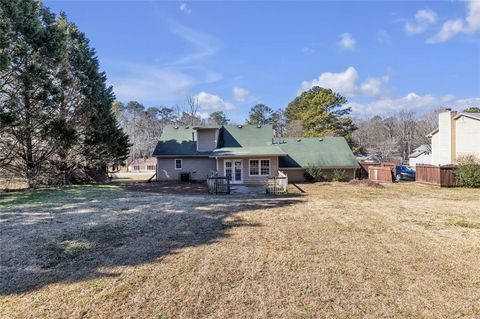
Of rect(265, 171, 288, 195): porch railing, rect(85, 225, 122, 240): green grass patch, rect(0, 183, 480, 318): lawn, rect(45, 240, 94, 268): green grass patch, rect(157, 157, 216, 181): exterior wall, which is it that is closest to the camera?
rect(0, 183, 480, 318): lawn

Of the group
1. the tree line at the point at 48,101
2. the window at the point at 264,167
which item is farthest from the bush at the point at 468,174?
the tree line at the point at 48,101

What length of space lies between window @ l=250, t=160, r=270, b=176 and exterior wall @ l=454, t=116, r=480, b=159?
15338mm

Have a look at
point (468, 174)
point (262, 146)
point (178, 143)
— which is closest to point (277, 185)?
point (262, 146)

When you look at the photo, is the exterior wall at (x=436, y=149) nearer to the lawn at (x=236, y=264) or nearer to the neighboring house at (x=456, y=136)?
the neighboring house at (x=456, y=136)

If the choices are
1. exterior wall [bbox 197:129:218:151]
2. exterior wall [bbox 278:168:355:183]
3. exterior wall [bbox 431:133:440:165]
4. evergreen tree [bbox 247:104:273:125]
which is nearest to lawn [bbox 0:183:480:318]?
exterior wall [bbox 278:168:355:183]

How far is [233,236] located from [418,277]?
3.87 m

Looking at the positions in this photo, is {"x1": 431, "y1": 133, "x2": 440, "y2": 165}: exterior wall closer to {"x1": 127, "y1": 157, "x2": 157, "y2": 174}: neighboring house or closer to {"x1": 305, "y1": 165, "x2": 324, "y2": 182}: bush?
{"x1": 305, "y1": 165, "x2": 324, "y2": 182}: bush

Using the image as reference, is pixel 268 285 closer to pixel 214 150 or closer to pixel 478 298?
pixel 478 298

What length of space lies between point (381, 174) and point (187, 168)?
15.3 meters

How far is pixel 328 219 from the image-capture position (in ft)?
30.2

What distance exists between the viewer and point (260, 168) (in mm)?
21422

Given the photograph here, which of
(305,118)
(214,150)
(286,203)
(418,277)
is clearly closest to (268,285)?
(418,277)

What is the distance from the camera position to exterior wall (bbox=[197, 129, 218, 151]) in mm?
24047

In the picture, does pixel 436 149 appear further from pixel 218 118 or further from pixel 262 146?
pixel 218 118
